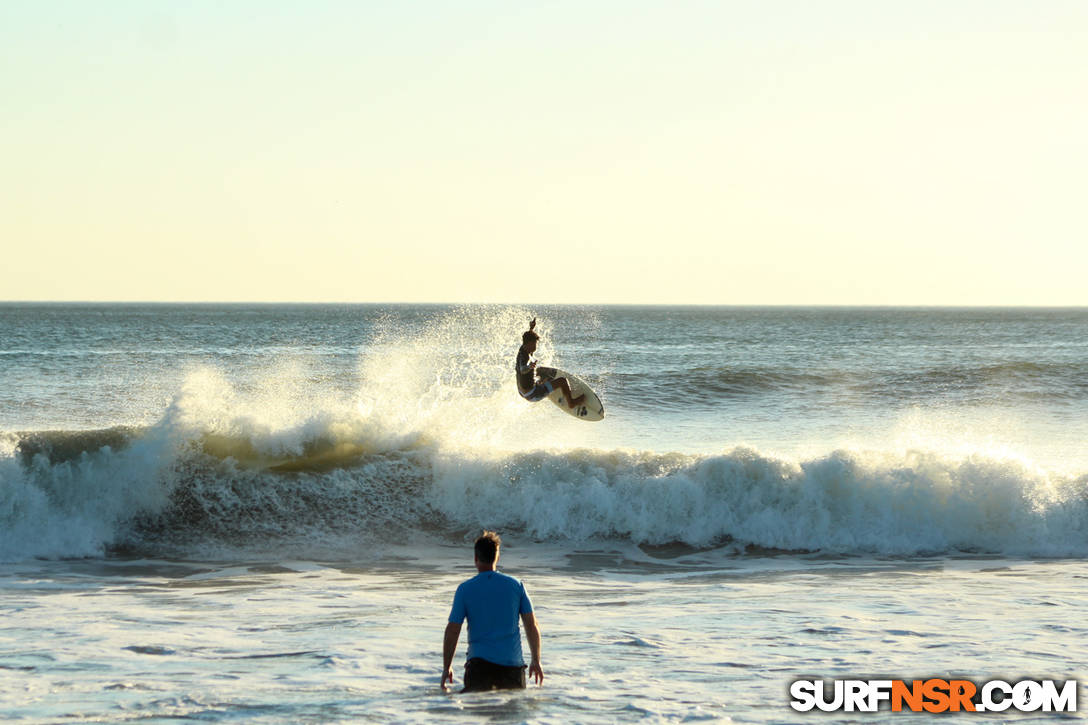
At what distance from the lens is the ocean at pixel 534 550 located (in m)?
8.70

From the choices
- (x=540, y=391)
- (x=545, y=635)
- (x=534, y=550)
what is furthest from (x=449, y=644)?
(x=540, y=391)

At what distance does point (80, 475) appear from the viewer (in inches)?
698

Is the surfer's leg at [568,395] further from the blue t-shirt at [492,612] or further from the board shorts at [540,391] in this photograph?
the blue t-shirt at [492,612]

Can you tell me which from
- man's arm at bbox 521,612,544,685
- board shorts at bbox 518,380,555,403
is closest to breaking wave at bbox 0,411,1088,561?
board shorts at bbox 518,380,555,403

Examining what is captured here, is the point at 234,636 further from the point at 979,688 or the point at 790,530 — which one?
the point at 790,530

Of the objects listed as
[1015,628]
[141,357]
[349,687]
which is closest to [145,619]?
[349,687]

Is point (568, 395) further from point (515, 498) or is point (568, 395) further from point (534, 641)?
point (534, 641)

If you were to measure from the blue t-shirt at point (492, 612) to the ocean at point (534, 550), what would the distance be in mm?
393

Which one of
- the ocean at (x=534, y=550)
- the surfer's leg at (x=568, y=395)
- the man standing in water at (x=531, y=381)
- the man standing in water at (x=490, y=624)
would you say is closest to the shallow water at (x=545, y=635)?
the ocean at (x=534, y=550)

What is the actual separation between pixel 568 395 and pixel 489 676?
11.1 m

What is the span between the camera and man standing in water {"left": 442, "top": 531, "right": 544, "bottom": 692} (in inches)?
296

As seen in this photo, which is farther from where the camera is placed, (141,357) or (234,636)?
(141,357)

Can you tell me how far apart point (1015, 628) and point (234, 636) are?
791 centimetres

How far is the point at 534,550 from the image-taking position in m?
16.5
